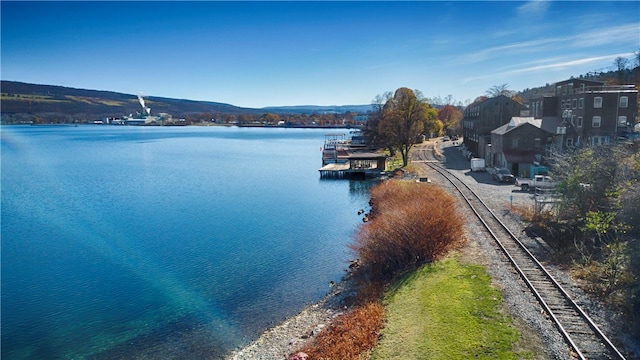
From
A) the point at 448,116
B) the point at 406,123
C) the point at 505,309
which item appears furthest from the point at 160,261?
the point at 448,116

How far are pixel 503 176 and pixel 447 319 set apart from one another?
102 ft

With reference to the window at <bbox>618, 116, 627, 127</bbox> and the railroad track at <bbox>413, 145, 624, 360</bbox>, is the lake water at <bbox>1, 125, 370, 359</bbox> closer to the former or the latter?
the railroad track at <bbox>413, 145, 624, 360</bbox>

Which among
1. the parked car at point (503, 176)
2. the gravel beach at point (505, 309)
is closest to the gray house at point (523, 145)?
the parked car at point (503, 176)

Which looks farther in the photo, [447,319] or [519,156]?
[519,156]

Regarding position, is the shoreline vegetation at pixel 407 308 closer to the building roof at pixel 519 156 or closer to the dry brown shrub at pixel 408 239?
the dry brown shrub at pixel 408 239

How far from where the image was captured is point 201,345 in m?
18.6

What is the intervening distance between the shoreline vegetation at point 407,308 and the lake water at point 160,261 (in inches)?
91.6

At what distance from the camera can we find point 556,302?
15508 mm

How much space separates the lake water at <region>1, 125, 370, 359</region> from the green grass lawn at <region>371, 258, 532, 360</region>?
22.0 ft

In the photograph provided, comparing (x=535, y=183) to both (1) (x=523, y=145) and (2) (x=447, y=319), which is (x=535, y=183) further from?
(2) (x=447, y=319)

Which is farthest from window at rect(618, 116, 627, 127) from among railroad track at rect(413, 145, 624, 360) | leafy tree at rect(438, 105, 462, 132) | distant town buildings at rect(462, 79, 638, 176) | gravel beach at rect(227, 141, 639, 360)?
leafy tree at rect(438, 105, 462, 132)

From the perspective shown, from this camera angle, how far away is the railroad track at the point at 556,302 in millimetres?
12487

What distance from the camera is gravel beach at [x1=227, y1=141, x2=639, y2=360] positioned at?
13194 mm

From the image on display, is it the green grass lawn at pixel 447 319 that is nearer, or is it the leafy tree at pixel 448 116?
the green grass lawn at pixel 447 319
